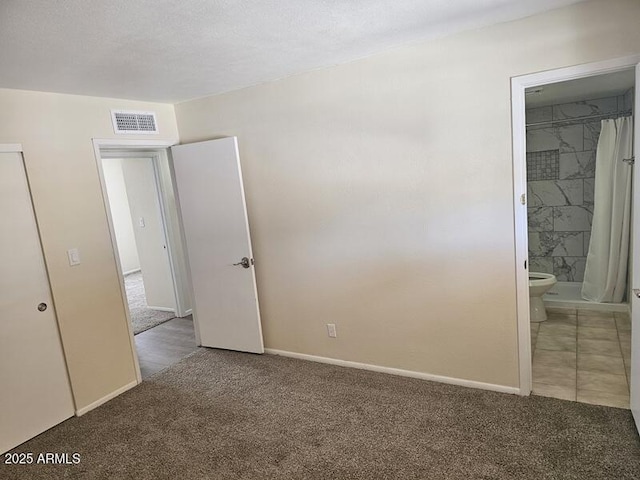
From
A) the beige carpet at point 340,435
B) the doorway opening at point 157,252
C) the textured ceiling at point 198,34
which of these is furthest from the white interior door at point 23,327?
the doorway opening at point 157,252

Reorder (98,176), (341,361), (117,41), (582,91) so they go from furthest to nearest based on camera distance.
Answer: (582,91) < (341,361) < (98,176) < (117,41)

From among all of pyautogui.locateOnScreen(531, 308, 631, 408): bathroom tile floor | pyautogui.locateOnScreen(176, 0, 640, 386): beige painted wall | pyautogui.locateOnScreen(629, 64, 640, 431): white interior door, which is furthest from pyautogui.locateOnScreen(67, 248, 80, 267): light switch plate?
pyautogui.locateOnScreen(629, 64, 640, 431): white interior door

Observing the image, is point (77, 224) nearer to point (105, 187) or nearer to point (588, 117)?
point (105, 187)

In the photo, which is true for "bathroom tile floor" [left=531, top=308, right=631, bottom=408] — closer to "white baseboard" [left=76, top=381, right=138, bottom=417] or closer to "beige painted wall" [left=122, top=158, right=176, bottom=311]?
"white baseboard" [left=76, top=381, right=138, bottom=417]

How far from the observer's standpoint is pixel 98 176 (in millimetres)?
3074

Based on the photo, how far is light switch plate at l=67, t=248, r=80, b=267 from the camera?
2.88 meters

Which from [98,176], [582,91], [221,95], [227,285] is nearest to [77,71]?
[98,176]

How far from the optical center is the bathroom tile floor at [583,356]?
2596 mm

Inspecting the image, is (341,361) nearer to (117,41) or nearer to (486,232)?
(486,232)

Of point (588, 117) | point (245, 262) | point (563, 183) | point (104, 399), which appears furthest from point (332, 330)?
point (588, 117)

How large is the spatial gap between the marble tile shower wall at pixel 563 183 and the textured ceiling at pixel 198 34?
279cm

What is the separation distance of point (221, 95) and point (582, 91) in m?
3.50

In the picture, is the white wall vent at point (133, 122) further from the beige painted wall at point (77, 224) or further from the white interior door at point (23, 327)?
the white interior door at point (23, 327)

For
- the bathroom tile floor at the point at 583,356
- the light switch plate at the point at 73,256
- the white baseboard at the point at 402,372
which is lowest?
the bathroom tile floor at the point at 583,356
